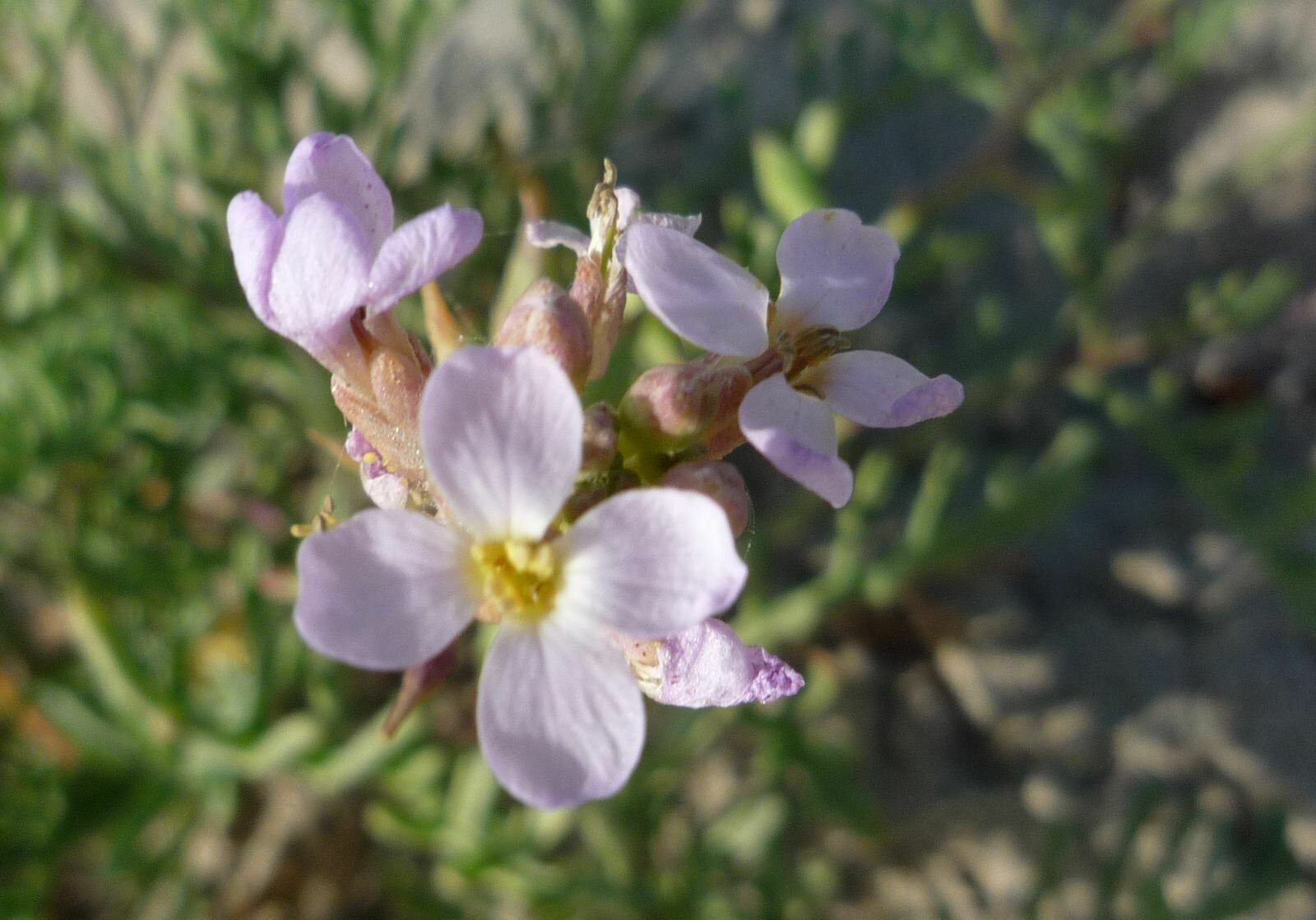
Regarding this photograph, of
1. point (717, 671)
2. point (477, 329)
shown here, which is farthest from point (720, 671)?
point (477, 329)

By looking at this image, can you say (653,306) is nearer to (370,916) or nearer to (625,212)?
(625,212)

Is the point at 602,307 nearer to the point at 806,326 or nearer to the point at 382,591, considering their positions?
the point at 806,326

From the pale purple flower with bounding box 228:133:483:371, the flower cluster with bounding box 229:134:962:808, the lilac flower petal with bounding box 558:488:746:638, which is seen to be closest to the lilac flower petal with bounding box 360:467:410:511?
the flower cluster with bounding box 229:134:962:808

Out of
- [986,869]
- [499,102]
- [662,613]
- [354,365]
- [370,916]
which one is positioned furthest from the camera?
[499,102]

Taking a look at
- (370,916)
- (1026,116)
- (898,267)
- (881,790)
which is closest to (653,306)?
(898,267)

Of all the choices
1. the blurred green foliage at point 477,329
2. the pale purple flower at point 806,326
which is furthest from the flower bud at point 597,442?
the blurred green foliage at point 477,329

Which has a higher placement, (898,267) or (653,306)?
(653,306)
